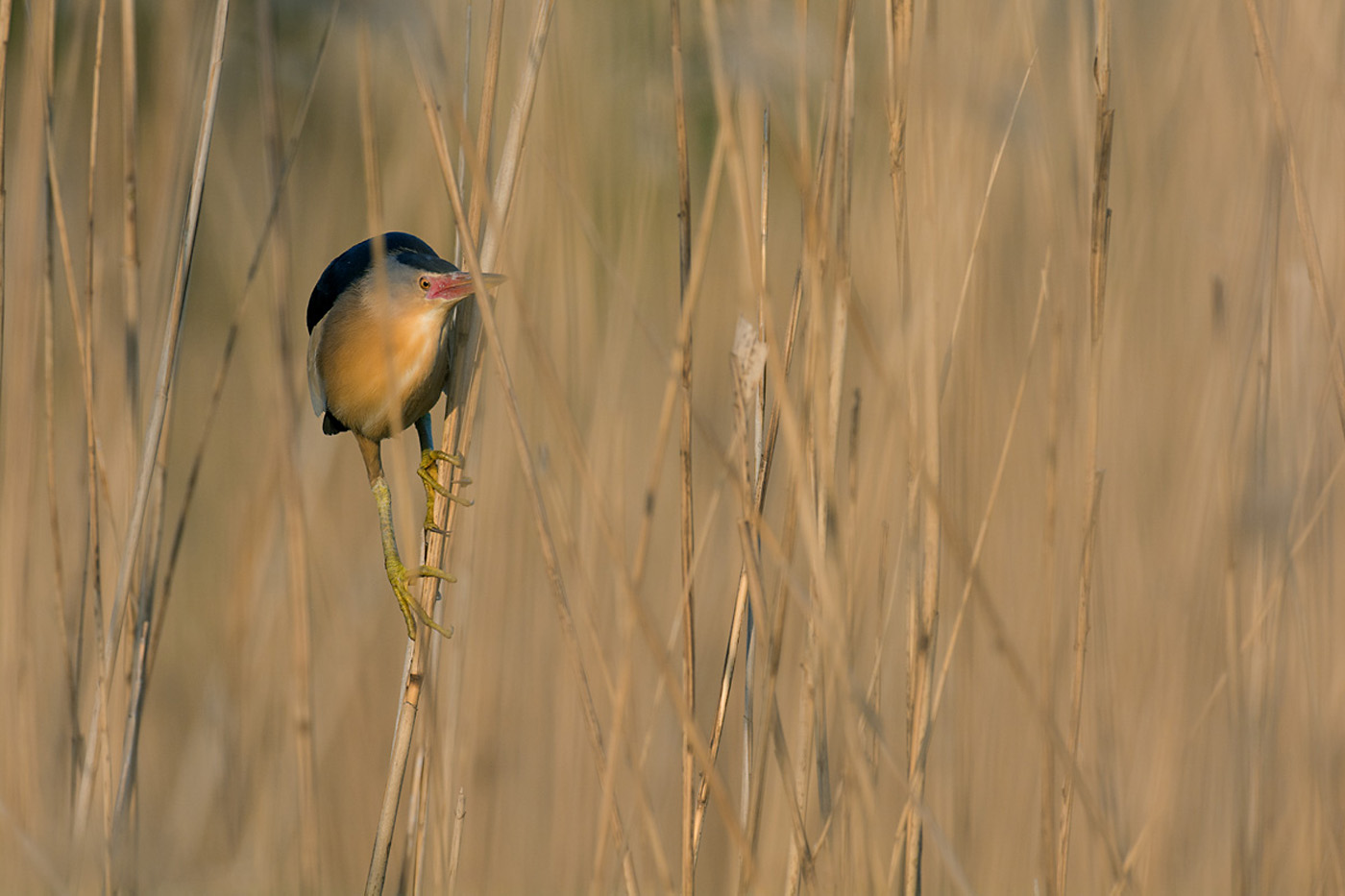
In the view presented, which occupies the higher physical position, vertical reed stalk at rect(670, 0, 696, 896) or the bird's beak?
the bird's beak

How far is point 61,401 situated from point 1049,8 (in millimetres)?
1876

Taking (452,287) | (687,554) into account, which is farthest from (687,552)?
(452,287)


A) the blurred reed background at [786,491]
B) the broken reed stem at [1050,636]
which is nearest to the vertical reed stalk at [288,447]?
the blurred reed background at [786,491]

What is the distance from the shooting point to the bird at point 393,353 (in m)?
0.89

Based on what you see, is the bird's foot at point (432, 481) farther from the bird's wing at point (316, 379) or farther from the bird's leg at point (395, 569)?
the bird's wing at point (316, 379)

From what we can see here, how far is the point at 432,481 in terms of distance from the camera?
0.90 m

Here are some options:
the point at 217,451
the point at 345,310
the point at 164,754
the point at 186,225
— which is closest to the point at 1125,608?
the point at 345,310

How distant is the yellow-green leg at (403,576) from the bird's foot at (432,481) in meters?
0.04

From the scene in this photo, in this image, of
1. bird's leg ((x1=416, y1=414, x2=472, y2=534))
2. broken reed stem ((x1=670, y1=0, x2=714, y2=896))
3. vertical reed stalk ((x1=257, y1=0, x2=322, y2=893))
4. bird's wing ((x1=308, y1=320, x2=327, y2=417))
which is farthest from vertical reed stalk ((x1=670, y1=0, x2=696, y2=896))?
bird's wing ((x1=308, y1=320, x2=327, y2=417))

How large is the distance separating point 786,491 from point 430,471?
479 millimetres

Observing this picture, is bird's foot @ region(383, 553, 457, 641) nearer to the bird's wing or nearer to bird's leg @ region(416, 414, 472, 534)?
bird's leg @ region(416, 414, 472, 534)

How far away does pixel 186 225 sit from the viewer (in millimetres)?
847

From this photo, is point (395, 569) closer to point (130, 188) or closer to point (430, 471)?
point (430, 471)

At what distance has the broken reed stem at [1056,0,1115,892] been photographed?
30.6 inches
